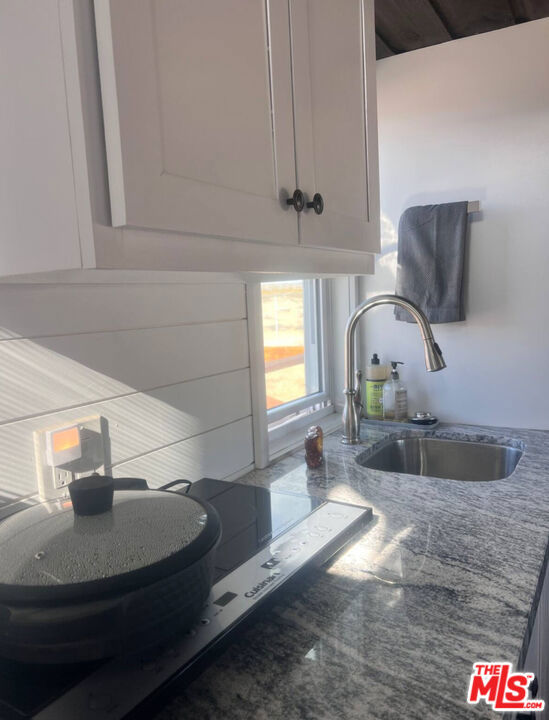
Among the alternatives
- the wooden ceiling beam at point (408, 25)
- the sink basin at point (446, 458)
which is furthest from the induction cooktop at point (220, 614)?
the wooden ceiling beam at point (408, 25)

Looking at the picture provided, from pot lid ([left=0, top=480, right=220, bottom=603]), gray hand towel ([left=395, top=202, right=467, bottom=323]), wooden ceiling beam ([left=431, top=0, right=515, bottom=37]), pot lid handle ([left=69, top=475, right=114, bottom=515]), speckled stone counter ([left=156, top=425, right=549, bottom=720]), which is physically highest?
wooden ceiling beam ([left=431, top=0, right=515, bottom=37])

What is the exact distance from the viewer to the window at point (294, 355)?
5.56 ft

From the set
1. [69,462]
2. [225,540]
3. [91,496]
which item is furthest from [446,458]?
[91,496]

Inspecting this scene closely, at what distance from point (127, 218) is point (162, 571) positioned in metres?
0.39

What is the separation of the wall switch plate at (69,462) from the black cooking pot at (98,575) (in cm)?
21

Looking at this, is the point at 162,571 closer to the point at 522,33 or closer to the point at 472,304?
the point at 472,304

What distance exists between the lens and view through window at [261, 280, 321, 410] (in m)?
1.71

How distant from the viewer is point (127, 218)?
1.94 feet

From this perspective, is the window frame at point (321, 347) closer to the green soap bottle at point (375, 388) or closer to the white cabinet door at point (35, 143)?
the green soap bottle at point (375, 388)

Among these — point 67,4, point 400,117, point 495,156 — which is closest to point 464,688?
point 67,4

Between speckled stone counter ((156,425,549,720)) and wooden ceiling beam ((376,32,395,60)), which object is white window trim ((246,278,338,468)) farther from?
wooden ceiling beam ((376,32,395,60))

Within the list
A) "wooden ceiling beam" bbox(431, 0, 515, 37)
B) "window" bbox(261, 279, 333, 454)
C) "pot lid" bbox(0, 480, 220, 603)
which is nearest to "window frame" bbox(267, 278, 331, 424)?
"window" bbox(261, 279, 333, 454)

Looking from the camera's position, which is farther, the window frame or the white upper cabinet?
the window frame

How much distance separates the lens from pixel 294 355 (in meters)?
1.87
